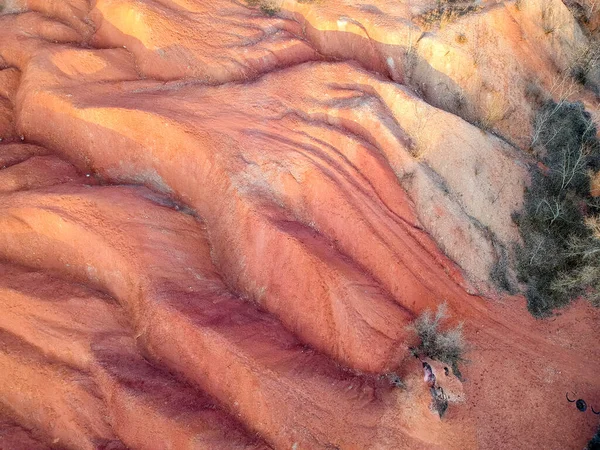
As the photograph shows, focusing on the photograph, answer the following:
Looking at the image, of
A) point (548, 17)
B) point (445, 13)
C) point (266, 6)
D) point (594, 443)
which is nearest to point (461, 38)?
point (445, 13)

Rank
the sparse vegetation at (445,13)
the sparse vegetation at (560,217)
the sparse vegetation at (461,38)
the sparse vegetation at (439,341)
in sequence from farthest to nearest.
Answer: the sparse vegetation at (445,13) → the sparse vegetation at (461,38) → the sparse vegetation at (560,217) → the sparse vegetation at (439,341)

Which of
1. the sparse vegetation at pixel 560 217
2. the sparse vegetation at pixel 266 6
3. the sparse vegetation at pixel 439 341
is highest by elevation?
the sparse vegetation at pixel 266 6

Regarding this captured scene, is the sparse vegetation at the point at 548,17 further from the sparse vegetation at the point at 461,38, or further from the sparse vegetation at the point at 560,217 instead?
the sparse vegetation at the point at 461,38

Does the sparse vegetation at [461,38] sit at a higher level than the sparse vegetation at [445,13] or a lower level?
lower

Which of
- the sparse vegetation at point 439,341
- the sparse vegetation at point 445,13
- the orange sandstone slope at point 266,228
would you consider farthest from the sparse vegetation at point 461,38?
the sparse vegetation at point 439,341

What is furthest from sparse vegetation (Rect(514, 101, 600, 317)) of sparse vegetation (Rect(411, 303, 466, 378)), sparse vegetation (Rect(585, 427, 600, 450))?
sparse vegetation (Rect(585, 427, 600, 450))

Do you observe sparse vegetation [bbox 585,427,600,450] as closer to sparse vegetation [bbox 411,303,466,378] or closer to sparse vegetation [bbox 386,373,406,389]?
sparse vegetation [bbox 411,303,466,378]

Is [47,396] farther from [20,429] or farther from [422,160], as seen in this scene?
[422,160]

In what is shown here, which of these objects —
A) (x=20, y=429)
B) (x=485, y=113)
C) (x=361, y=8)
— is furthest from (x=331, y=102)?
(x=20, y=429)
